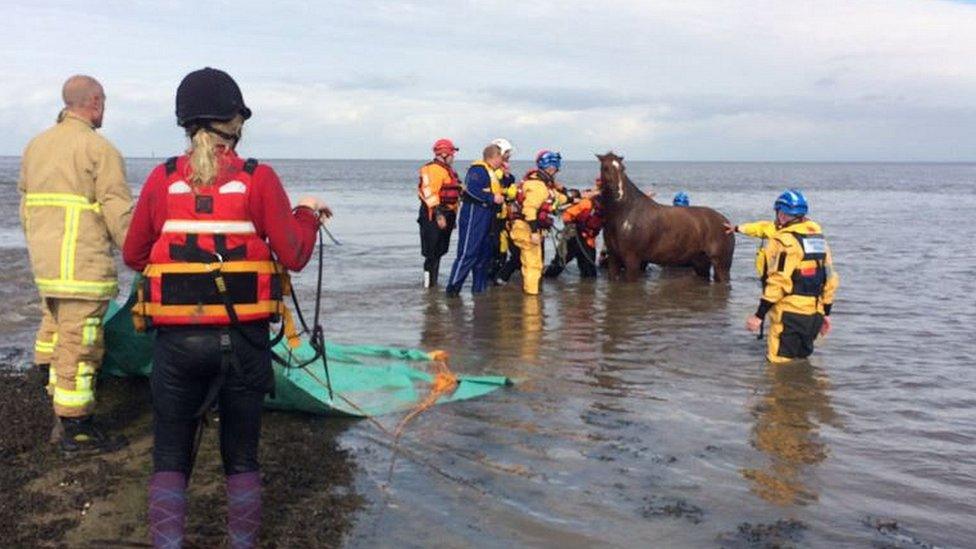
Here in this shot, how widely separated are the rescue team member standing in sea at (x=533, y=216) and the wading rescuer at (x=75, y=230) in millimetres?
6952

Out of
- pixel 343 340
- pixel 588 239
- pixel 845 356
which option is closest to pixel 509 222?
pixel 588 239

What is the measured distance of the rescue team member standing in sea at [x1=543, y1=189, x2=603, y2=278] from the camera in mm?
13414

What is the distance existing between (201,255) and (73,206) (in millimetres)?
1838

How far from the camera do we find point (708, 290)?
12.7 m

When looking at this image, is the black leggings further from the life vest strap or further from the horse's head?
the horse's head

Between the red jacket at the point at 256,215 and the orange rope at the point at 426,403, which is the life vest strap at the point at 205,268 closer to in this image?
the red jacket at the point at 256,215

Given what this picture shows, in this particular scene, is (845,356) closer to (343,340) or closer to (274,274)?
(343,340)

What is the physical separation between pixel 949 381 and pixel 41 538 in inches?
262

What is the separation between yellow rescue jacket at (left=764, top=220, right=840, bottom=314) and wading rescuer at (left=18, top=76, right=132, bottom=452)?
16.2 feet

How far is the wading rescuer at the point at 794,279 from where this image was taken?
7.55 meters

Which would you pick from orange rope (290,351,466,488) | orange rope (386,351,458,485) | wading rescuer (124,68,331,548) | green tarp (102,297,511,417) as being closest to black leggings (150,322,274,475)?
wading rescuer (124,68,331,548)

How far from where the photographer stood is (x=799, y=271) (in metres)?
7.55

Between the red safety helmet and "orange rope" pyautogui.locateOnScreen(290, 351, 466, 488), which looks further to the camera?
the red safety helmet

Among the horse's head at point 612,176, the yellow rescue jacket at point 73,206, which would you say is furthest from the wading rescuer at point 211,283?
the horse's head at point 612,176
